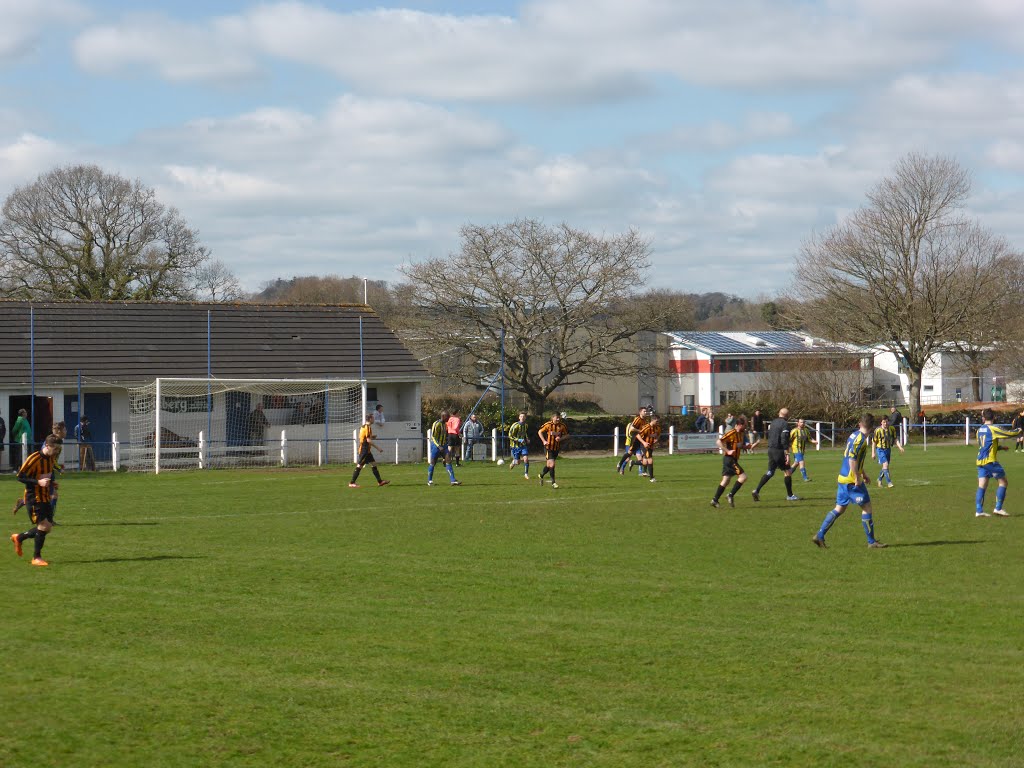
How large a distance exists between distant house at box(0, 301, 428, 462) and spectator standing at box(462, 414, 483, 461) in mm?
1747

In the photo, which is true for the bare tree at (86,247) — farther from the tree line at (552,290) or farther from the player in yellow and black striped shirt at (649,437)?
the player in yellow and black striped shirt at (649,437)

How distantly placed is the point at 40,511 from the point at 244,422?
2221 centimetres

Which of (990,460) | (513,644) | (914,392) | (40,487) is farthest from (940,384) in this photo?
(513,644)

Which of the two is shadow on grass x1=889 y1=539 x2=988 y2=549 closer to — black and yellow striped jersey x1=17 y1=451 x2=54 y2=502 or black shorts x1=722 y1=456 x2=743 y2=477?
black shorts x1=722 y1=456 x2=743 y2=477

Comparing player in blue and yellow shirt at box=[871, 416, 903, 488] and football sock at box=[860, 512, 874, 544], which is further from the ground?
player in blue and yellow shirt at box=[871, 416, 903, 488]

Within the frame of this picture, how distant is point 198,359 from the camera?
125 feet

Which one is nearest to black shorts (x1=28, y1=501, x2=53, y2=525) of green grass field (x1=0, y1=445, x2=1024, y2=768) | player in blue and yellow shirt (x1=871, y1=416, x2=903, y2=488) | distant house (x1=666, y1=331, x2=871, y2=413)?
green grass field (x1=0, y1=445, x2=1024, y2=768)

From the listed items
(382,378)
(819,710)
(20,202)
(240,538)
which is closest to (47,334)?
(382,378)

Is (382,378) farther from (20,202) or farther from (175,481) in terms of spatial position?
(20,202)

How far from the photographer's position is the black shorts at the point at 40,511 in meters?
13.5

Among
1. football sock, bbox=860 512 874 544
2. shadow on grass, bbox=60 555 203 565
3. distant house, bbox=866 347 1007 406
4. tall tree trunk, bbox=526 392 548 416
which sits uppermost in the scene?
distant house, bbox=866 347 1007 406

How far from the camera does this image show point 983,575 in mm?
13016

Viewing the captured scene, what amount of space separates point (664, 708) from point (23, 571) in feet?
27.3

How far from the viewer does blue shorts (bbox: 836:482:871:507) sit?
14505mm
